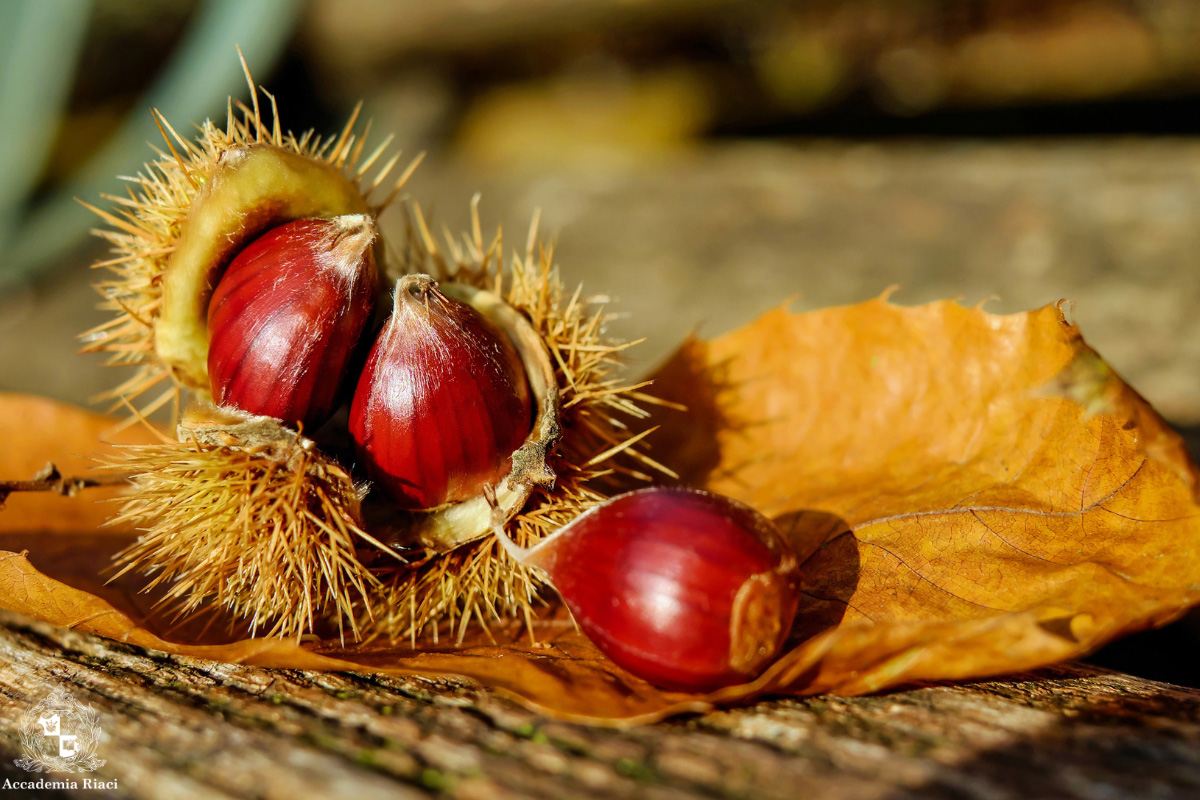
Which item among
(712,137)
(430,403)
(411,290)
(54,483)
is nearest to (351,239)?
(411,290)

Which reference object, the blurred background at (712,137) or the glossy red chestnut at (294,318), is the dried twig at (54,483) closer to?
the glossy red chestnut at (294,318)

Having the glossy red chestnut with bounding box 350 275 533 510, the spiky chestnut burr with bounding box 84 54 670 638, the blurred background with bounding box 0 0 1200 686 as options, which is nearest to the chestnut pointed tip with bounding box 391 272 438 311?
the glossy red chestnut with bounding box 350 275 533 510

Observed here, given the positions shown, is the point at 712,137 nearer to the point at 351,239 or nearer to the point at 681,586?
the point at 351,239

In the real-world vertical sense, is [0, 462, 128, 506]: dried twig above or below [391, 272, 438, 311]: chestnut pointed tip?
below

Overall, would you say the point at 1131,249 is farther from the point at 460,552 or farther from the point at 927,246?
the point at 460,552

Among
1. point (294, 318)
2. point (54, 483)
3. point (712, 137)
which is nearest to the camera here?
point (294, 318)

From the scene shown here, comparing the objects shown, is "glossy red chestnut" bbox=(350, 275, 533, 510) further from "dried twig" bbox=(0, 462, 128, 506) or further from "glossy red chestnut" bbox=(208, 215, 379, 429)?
"dried twig" bbox=(0, 462, 128, 506)
